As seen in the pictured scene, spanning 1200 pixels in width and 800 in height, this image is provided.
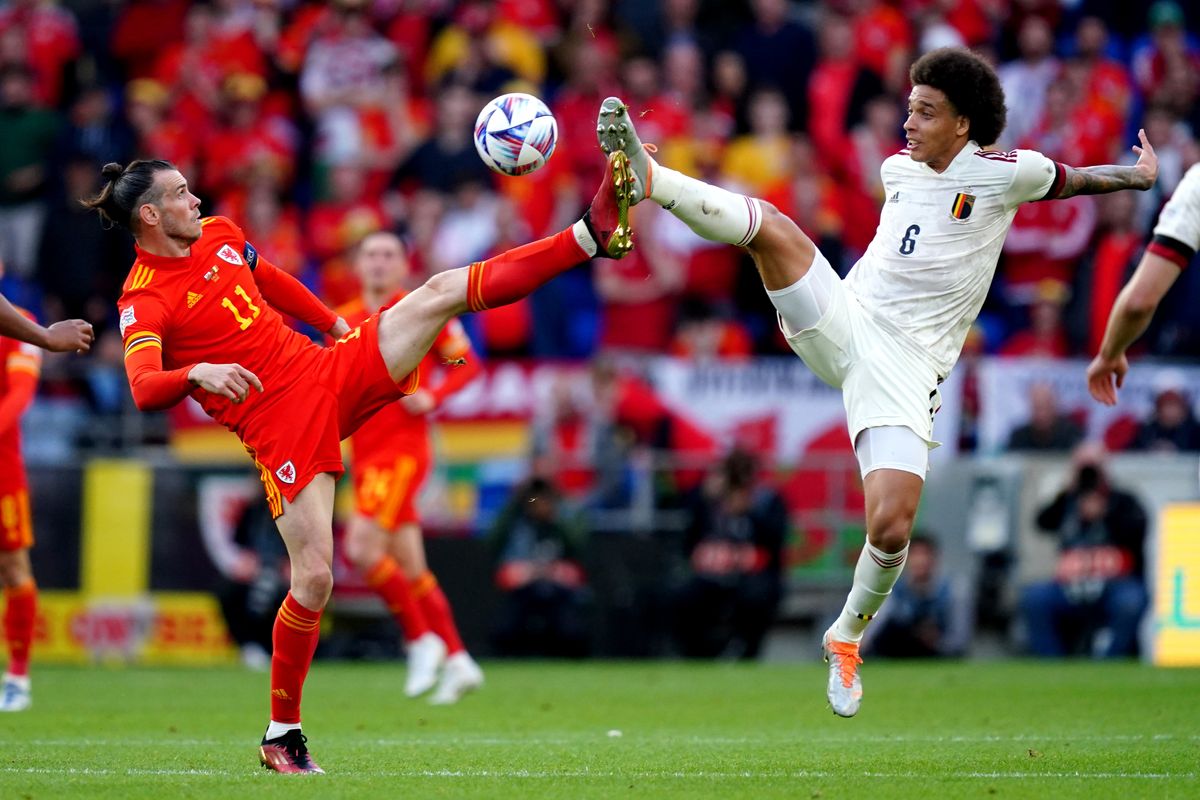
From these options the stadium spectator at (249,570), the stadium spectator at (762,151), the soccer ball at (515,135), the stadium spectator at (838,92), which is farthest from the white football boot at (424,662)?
the stadium spectator at (838,92)

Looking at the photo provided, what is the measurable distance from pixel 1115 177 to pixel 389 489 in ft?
18.4

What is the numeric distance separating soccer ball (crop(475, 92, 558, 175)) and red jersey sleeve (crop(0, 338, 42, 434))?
390 centimetres

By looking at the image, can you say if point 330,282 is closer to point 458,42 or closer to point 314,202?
point 314,202

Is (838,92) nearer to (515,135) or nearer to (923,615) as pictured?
(923,615)

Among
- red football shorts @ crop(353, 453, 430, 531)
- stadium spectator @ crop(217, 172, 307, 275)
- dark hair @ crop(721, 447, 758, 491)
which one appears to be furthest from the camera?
stadium spectator @ crop(217, 172, 307, 275)

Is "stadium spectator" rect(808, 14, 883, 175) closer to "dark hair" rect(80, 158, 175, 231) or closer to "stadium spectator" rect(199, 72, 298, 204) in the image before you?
"stadium spectator" rect(199, 72, 298, 204)

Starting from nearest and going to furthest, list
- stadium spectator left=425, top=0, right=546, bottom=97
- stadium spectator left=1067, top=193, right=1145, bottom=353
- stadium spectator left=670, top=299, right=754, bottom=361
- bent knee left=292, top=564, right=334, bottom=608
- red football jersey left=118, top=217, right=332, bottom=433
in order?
bent knee left=292, top=564, right=334, bottom=608 → red football jersey left=118, top=217, right=332, bottom=433 → stadium spectator left=1067, top=193, right=1145, bottom=353 → stadium spectator left=670, top=299, right=754, bottom=361 → stadium spectator left=425, top=0, right=546, bottom=97

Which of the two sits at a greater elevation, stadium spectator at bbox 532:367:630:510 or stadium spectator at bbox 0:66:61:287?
stadium spectator at bbox 0:66:61:287

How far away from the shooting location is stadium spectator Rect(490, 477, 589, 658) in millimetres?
15133

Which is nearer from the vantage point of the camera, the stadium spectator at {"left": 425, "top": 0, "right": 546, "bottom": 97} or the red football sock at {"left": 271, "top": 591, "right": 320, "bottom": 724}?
the red football sock at {"left": 271, "top": 591, "right": 320, "bottom": 724}

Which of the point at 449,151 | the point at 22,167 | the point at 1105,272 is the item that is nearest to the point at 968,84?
the point at 1105,272

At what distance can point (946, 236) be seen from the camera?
7.89 metres

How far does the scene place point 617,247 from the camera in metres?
7.43

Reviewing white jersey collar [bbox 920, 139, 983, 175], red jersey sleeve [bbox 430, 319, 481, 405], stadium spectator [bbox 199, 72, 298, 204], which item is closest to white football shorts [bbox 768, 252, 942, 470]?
white jersey collar [bbox 920, 139, 983, 175]
